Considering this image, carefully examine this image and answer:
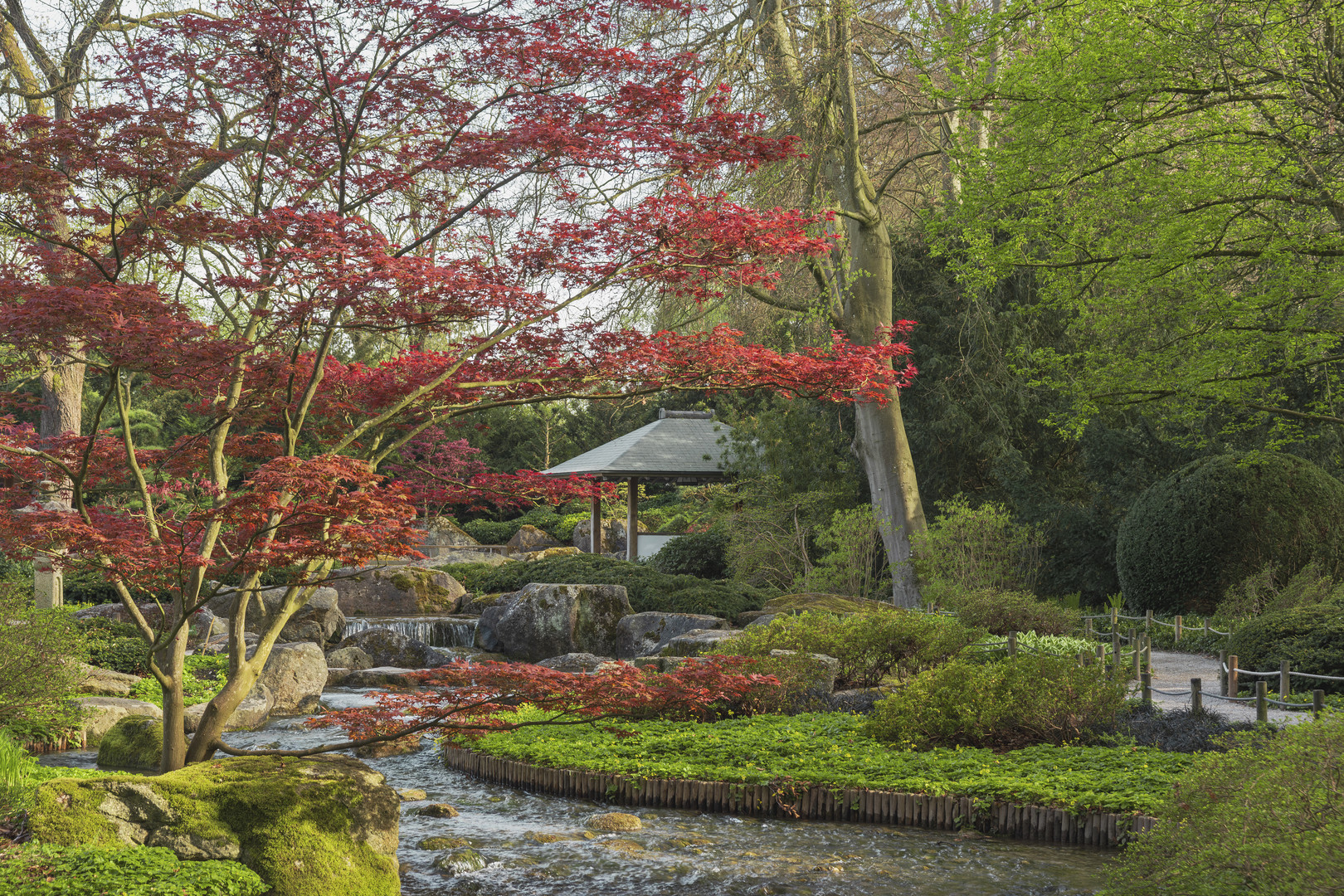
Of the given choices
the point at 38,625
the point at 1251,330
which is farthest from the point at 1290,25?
the point at 38,625

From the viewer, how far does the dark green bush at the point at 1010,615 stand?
41.9ft

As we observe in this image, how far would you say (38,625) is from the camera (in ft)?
30.6

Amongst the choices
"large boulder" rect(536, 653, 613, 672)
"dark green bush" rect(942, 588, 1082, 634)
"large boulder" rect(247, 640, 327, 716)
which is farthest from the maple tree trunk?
"dark green bush" rect(942, 588, 1082, 634)

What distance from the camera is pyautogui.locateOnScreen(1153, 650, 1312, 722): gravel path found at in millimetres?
7926

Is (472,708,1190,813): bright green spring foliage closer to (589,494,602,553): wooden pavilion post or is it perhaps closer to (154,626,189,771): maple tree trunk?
(154,626,189,771): maple tree trunk

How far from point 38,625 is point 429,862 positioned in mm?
5281

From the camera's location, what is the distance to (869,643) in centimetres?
1049

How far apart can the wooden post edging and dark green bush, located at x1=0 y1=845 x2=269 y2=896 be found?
9.74 feet

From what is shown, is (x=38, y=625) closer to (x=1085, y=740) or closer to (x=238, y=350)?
(x=238, y=350)

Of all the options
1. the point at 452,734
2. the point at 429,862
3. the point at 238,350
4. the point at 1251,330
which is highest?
the point at 1251,330

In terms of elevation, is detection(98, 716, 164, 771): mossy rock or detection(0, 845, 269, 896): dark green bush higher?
detection(0, 845, 269, 896): dark green bush

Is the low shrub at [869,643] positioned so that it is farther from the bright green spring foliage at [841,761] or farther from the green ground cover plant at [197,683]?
the green ground cover plant at [197,683]

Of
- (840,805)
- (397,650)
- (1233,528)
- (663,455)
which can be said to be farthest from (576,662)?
(663,455)

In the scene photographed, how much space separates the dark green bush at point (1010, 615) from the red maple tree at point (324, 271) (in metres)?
6.52
